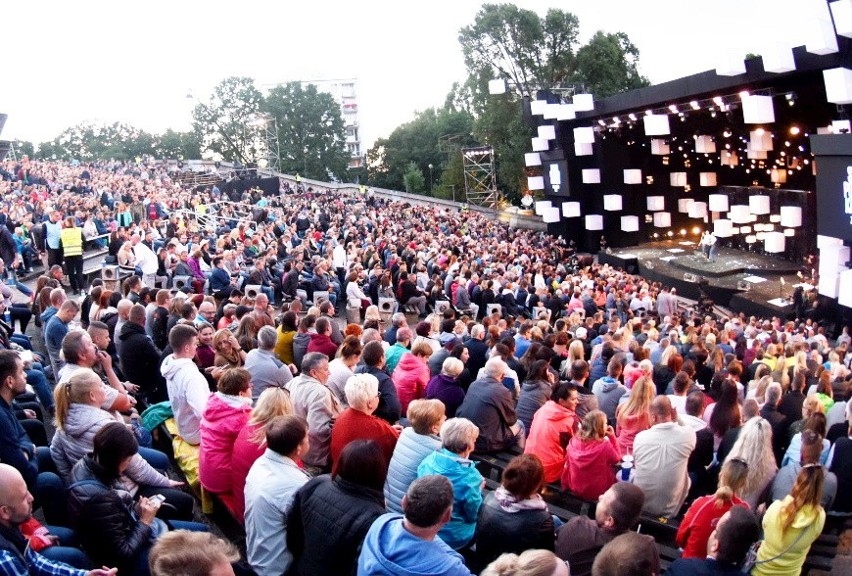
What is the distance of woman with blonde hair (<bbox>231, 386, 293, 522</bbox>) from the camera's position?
3889 millimetres

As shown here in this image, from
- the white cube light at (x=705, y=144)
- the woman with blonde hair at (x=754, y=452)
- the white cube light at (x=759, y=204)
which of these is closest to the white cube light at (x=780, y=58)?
the white cube light at (x=759, y=204)

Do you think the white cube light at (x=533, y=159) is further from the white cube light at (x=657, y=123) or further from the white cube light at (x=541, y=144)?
the white cube light at (x=657, y=123)

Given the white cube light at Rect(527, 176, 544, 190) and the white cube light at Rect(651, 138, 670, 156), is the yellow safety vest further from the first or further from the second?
the white cube light at Rect(527, 176, 544, 190)

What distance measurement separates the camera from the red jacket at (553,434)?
190 inches

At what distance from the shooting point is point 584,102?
23141 millimetres

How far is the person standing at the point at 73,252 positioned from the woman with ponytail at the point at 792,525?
10573 millimetres

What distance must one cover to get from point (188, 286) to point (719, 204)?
62.2ft

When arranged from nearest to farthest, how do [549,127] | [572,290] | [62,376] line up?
[62,376] → [572,290] → [549,127]

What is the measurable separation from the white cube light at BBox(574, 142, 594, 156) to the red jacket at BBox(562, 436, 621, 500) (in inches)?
857

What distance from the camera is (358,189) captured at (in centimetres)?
3847

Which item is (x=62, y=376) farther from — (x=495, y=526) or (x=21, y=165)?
(x=21, y=165)

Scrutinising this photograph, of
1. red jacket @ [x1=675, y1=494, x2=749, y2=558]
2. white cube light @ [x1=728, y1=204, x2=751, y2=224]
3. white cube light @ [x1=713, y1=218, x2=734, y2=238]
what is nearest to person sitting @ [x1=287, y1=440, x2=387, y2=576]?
red jacket @ [x1=675, y1=494, x2=749, y2=558]

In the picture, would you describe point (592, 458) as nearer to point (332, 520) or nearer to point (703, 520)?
point (703, 520)

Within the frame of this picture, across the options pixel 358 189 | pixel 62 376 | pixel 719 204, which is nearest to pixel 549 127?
pixel 719 204
